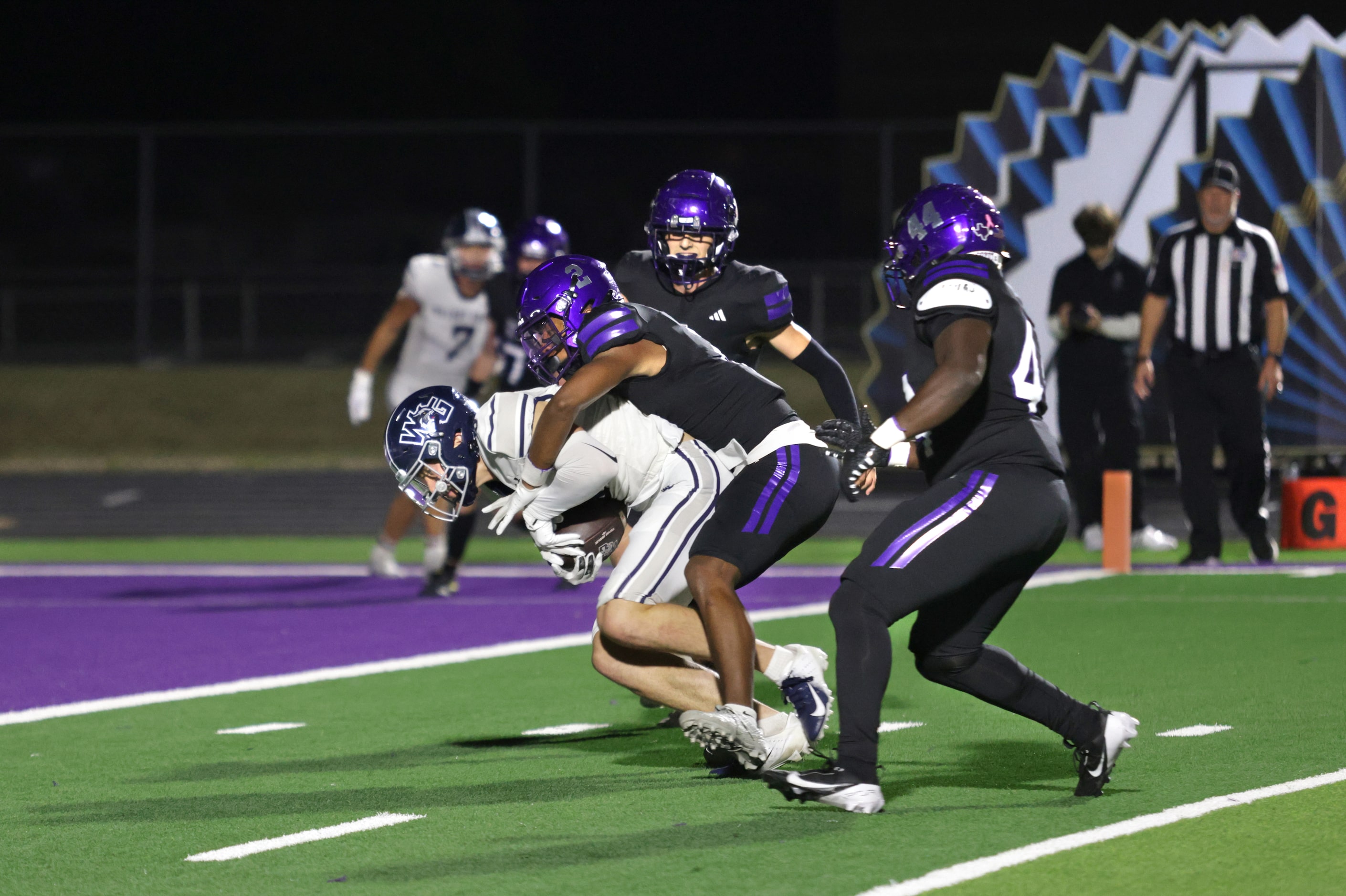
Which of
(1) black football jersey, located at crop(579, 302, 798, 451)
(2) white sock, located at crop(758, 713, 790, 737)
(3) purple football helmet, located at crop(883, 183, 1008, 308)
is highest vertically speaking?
(3) purple football helmet, located at crop(883, 183, 1008, 308)

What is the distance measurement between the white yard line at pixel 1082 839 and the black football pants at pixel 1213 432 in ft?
19.5

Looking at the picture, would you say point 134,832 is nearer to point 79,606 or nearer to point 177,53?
point 79,606

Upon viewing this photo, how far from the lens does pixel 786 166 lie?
27.0 m

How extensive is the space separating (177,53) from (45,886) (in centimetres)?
3208

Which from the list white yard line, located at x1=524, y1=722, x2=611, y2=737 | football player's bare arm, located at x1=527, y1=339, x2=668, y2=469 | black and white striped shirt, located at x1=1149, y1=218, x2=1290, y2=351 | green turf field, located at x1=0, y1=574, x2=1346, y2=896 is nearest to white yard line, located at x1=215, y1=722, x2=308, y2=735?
green turf field, located at x1=0, y1=574, x2=1346, y2=896

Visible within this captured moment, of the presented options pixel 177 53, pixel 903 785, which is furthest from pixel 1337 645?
pixel 177 53

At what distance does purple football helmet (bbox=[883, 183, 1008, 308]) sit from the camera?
5.40 meters

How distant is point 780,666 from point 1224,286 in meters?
6.32

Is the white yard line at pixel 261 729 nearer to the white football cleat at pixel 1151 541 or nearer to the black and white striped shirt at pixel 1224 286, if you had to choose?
the black and white striped shirt at pixel 1224 286

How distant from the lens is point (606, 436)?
5.95 m

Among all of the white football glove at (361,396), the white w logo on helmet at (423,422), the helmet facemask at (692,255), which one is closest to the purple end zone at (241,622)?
the white football glove at (361,396)

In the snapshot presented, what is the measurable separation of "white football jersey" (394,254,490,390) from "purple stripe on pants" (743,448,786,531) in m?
6.09

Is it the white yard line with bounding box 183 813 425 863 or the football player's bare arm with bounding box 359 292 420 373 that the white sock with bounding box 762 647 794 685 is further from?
the football player's bare arm with bounding box 359 292 420 373

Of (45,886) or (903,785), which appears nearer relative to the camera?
(45,886)
